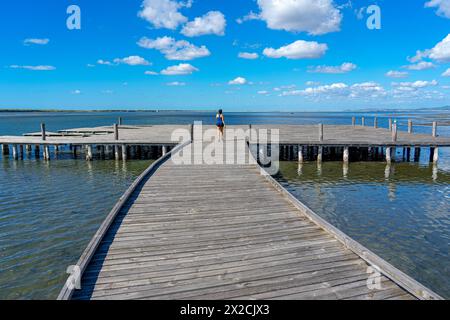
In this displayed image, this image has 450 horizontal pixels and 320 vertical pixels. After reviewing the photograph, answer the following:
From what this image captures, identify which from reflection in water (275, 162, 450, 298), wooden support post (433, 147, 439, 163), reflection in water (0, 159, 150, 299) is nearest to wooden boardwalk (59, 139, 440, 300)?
reflection in water (0, 159, 150, 299)

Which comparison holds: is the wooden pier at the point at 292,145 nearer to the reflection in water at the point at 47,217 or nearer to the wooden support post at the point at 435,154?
the wooden support post at the point at 435,154

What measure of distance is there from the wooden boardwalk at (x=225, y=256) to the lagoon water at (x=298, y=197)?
7.32ft

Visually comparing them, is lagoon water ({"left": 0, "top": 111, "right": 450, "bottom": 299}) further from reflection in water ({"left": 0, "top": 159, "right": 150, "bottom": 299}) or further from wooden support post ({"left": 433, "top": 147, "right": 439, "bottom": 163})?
wooden support post ({"left": 433, "top": 147, "right": 439, "bottom": 163})

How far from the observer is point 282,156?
24.2 meters

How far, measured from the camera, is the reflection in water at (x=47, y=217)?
6.99m

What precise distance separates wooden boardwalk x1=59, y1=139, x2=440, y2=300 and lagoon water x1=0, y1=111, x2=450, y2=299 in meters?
2.23

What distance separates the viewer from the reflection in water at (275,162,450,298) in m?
8.00

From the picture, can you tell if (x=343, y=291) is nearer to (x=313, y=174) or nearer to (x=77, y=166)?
(x=313, y=174)

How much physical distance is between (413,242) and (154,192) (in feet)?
25.3

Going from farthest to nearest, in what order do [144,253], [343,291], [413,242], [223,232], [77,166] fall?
[77,166] < [413,242] < [223,232] < [144,253] < [343,291]

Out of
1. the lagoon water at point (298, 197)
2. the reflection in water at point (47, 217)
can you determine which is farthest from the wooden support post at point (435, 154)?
the reflection in water at point (47, 217)

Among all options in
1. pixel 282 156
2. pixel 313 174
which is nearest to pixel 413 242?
pixel 313 174

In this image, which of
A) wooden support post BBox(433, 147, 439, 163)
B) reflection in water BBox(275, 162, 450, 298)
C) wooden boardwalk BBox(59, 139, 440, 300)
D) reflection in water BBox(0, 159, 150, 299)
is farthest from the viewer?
wooden support post BBox(433, 147, 439, 163)
